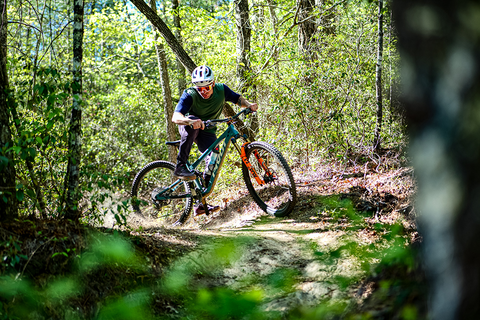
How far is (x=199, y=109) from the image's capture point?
5641mm

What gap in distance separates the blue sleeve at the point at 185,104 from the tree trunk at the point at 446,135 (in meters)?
4.44

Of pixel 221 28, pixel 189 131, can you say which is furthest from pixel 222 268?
pixel 221 28

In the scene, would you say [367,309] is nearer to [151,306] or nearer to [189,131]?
[151,306]

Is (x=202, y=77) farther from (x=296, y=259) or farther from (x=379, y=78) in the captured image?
(x=379, y=78)

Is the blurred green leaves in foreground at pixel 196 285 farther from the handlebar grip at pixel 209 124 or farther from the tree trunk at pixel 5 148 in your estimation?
the handlebar grip at pixel 209 124

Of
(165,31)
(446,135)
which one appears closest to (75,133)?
(446,135)

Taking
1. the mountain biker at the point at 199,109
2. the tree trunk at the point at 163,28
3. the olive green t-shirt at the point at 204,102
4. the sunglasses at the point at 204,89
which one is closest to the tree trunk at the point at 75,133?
the mountain biker at the point at 199,109

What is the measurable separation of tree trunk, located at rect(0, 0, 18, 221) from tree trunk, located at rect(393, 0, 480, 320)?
295cm

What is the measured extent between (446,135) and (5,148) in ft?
10.2

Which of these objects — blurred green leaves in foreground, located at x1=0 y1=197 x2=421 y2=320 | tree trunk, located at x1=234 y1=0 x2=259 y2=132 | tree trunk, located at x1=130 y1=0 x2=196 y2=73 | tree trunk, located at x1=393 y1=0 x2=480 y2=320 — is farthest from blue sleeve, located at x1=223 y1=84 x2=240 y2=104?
tree trunk, located at x1=393 y1=0 x2=480 y2=320

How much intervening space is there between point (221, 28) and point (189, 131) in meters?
4.69

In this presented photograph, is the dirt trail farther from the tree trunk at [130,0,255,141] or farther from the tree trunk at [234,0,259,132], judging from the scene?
the tree trunk at [234,0,259,132]

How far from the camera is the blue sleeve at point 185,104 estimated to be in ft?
17.6

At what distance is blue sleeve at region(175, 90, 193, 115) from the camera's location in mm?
5367
